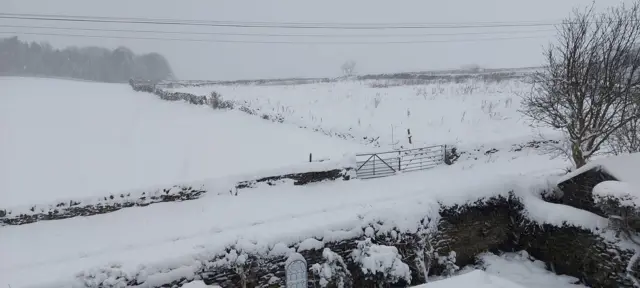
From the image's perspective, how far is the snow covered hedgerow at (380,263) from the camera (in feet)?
31.3

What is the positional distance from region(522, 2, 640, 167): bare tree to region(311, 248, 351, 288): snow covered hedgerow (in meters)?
7.89

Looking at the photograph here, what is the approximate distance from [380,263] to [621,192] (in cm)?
553

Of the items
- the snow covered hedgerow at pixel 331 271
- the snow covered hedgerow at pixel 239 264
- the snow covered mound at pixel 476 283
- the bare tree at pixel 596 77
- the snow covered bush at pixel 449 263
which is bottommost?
the snow covered bush at pixel 449 263

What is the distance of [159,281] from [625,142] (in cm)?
1360

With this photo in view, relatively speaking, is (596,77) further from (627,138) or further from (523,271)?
(523,271)

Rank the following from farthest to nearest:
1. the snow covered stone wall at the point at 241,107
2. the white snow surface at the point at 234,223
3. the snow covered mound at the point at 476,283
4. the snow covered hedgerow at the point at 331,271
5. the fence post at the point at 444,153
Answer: the snow covered stone wall at the point at 241,107 < the fence post at the point at 444,153 < the snow covered hedgerow at the point at 331,271 < the white snow surface at the point at 234,223 < the snow covered mound at the point at 476,283

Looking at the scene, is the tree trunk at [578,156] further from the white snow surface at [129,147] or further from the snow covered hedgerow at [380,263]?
the white snow surface at [129,147]

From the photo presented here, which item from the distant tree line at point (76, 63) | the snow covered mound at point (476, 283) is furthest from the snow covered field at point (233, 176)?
the distant tree line at point (76, 63)

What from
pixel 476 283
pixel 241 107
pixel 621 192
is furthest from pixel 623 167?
pixel 241 107

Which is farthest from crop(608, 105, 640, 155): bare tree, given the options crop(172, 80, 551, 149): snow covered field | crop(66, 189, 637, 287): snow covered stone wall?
crop(172, 80, 551, 149): snow covered field

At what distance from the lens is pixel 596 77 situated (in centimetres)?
1159

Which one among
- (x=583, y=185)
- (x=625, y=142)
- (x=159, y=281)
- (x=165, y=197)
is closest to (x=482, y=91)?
(x=625, y=142)

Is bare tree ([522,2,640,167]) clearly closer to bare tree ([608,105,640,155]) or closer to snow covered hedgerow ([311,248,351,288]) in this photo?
bare tree ([608,105,640,155])

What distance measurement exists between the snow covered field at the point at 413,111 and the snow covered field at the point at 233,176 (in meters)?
0.13
